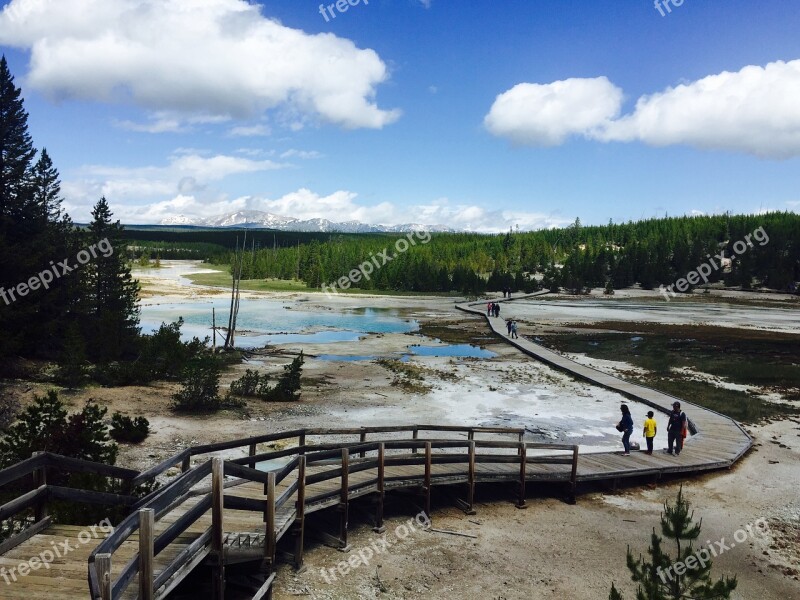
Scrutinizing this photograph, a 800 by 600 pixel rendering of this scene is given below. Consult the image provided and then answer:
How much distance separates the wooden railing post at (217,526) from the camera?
740 centimetres

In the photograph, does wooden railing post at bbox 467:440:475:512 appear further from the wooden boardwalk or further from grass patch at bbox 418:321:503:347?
grass patch at bbox 418:321:503:347

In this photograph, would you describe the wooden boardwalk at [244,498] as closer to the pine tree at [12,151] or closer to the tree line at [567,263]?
the pine tree at [12,151]

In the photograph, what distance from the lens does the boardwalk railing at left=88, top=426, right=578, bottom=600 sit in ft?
19.1

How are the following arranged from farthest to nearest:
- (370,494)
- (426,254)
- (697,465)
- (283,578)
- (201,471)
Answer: (426,254) < (697,465) < (370,494) < (283,578) < (201,471)

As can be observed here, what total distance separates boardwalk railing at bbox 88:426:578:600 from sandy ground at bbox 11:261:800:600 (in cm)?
84

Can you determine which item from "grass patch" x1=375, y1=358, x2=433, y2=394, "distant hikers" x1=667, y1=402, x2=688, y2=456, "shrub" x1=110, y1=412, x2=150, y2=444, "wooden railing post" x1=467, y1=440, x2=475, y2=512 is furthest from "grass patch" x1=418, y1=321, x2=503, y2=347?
"wooden railing post" x1=467, y1=440, x2=475, y2=512

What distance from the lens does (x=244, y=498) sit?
823cm

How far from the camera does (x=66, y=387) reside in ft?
72.0

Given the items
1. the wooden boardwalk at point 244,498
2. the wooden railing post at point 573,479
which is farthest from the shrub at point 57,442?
the wooden railing post at point 573,479

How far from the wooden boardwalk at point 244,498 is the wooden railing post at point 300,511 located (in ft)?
0.07

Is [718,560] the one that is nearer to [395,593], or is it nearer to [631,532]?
[631,532]

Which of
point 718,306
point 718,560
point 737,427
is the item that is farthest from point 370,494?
point 718,306

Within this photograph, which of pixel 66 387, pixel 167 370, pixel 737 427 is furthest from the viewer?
pixel 167 370

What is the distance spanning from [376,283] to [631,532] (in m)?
102
